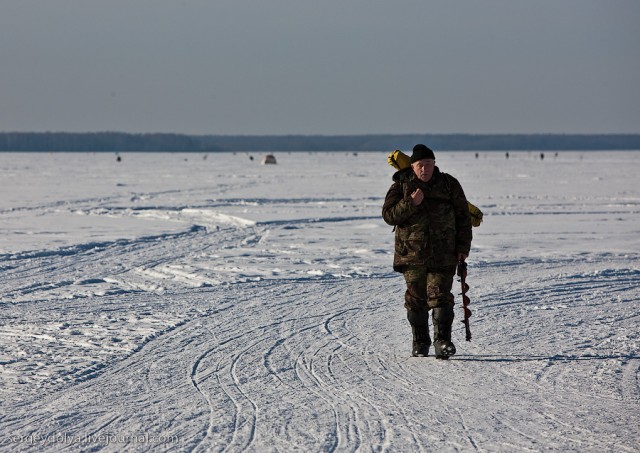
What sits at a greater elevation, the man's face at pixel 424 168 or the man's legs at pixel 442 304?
the man's face at pixel 424 168

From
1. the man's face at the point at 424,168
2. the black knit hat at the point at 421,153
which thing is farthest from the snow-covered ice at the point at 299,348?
the black knit hat at the point at 421,153

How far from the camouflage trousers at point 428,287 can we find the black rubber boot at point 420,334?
5 cm

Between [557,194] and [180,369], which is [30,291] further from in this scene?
[557,194]

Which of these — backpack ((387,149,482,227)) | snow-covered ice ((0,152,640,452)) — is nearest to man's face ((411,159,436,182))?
backpack ((387,149,482,227))

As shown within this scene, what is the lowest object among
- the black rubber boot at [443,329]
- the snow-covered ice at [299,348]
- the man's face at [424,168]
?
the snow-covered ice at [299,348]

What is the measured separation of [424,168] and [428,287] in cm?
80

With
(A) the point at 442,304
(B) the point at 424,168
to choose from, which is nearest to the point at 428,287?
(A) the point at 442,304

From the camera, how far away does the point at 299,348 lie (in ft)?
19.8

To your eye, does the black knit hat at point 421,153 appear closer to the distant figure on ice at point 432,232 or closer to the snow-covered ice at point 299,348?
the distant figure on ice at point 432,232

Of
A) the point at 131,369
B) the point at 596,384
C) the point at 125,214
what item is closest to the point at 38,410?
the point at 131,369

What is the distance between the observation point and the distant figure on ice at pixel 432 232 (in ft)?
18.4

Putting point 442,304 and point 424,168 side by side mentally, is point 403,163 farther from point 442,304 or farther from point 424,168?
point 442,304

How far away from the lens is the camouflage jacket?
222 inches

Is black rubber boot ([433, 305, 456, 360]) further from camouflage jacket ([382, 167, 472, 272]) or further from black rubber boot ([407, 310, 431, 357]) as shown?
camouflage jacket ([382, 167, 472, 272])
